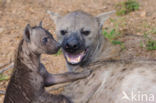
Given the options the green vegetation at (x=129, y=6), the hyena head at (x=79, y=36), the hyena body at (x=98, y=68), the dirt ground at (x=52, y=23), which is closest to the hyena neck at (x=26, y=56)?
the hyena body at (x=98, y=68)

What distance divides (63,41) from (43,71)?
2.44 feet

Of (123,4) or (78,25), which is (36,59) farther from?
(123,4)

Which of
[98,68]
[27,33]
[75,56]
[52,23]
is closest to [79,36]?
[75,56]

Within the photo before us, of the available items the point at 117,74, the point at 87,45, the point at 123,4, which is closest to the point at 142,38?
the point at 123,4

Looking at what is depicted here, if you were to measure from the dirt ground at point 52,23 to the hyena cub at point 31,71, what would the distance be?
4.37 ft

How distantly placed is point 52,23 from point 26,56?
2920 millimetres

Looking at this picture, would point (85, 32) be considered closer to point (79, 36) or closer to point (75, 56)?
point (79, 36)

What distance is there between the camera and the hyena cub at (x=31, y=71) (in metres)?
2.79

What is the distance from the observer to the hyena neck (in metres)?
2.85

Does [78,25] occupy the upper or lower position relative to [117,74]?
upper

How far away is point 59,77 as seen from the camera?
3.05m

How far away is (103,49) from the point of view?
147 inches

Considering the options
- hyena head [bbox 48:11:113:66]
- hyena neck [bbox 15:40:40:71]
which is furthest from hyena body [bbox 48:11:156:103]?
hyena neck [bbox 15:40:40:71]

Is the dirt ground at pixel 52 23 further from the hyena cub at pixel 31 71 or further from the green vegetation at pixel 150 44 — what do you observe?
the hyena cub at pixel 31 71
